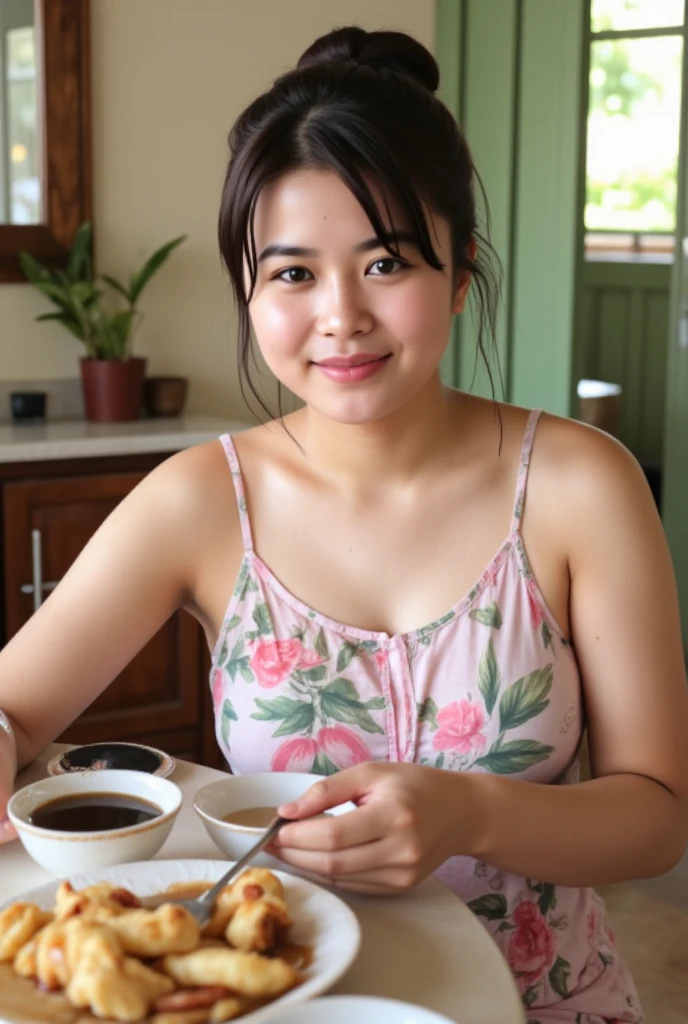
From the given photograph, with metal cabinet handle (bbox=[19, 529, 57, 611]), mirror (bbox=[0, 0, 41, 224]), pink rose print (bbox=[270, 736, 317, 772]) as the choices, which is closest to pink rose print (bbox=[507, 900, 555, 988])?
pink rose print (bbox=[270, 736, 317, 772])

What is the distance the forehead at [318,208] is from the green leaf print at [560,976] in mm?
715

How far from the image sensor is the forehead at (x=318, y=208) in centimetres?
117

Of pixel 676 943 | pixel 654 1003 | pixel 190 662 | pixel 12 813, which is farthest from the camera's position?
pixel 190 662

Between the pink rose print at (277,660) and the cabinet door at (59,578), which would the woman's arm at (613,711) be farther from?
the cabinet door at (59,578)

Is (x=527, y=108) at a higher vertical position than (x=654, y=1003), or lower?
higher

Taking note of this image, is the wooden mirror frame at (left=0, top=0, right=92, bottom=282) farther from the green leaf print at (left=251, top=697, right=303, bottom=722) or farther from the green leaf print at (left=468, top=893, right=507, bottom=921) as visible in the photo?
the green leaf print at (left=468, top=893, right=507, bottom=921)

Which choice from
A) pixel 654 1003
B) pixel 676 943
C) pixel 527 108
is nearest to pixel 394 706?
pixel 654 1003

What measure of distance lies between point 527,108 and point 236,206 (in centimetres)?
261

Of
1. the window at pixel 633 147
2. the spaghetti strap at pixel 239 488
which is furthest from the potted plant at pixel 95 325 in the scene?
the window at pixel 633 147

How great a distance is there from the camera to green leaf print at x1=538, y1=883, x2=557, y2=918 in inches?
48.1

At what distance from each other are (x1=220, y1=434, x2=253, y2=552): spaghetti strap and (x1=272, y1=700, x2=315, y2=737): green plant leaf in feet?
0.62

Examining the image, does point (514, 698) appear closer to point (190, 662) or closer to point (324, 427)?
point (324, 427)

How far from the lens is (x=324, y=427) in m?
1.36

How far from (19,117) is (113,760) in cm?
221
